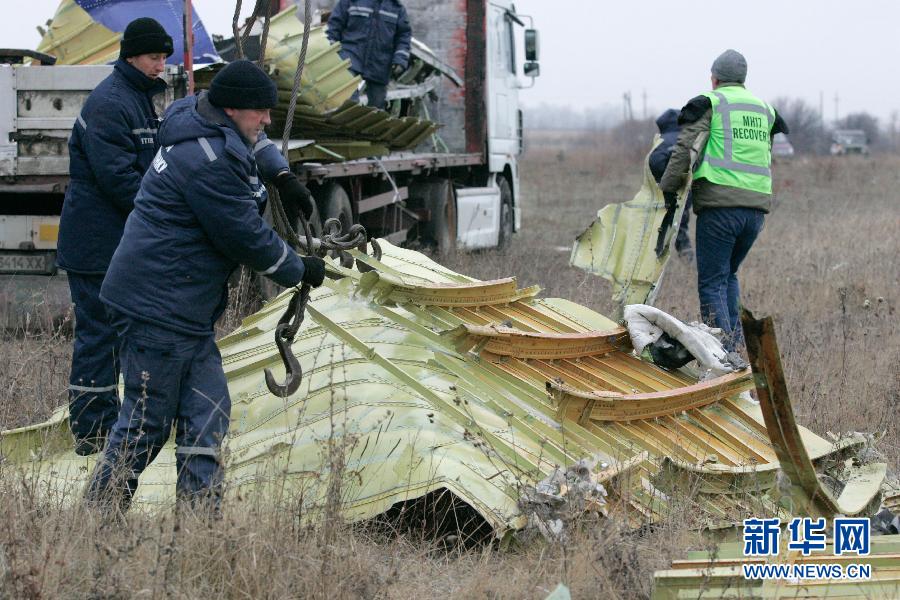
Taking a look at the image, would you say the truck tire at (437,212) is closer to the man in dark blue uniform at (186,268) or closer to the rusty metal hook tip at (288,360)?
the rusty metal hook tip at (288,360)

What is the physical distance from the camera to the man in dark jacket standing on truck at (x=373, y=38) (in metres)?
9.80

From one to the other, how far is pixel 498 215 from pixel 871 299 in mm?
4952

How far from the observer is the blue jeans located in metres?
6.70

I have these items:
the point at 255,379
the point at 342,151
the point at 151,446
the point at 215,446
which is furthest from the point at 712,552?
the point at 342,151

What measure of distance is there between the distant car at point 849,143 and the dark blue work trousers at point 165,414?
46802mm

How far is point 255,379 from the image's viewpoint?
4.66m

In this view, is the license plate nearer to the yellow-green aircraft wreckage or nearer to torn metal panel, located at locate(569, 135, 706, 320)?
the yellow-green aircraft wreckage

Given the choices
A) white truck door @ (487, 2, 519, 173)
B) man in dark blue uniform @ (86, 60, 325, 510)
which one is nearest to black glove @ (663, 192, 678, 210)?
man in dark blue uniform @ (86, 60, 325, 510)

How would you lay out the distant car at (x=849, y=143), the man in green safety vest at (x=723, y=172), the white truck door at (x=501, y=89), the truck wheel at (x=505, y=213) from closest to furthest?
the man in green safety vest at (x=723, y=172) → the white truck door at (x=501, y=89) → the truck wheel at (x=505, y=213) → the distant car at (x=849, y=143)

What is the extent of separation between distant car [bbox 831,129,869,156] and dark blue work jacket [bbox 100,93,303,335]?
4675 cm

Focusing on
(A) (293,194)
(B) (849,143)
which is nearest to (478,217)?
(A) (293,194)

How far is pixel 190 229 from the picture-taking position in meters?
3.73

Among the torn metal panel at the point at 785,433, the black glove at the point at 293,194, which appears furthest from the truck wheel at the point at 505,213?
the torn metal panel at the point at 785,433

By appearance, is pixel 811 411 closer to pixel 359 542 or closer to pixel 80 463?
pixel 359 542
